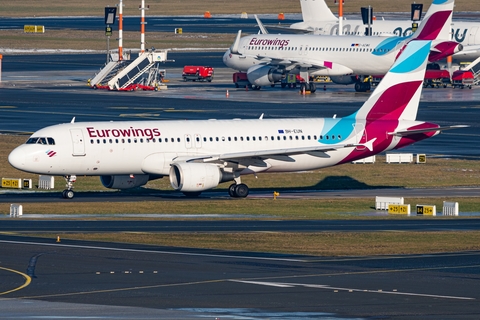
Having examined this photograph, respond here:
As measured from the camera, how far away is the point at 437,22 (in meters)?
119

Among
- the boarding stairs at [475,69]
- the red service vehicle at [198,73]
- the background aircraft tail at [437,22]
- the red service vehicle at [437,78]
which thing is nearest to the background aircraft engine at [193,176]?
the background aircraft tail at [437,22]

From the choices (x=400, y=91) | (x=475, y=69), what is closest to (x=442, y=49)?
(x=475, y=69)

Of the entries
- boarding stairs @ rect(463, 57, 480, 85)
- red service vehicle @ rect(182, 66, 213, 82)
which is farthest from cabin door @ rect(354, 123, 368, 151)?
red service vehicle @ rect(182, 66, 213, 82)

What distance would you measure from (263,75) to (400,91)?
194 feet

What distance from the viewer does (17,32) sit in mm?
198875

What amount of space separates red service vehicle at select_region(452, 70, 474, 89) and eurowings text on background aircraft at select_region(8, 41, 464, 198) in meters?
63.2

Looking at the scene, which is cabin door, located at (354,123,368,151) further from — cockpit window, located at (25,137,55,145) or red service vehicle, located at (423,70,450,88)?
red service vehicle, located at (423,70,450,88)

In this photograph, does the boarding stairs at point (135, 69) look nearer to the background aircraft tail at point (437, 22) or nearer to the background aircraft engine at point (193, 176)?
the background aircraft tail at point (437, 22)

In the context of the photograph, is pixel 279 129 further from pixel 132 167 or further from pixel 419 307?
pixel 419 307

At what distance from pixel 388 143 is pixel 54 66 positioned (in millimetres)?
93147

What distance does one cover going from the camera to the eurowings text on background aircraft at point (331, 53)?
120 m

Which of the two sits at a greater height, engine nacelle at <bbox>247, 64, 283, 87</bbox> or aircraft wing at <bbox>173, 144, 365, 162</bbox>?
engine nacelle at <bbox>247, 64, 283, 87</bbox>

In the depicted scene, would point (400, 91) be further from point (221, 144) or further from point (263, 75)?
point (263, 75)

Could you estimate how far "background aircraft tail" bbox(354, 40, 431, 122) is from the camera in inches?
2552
